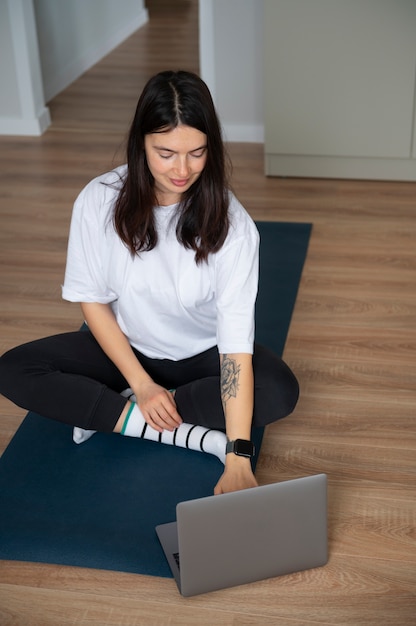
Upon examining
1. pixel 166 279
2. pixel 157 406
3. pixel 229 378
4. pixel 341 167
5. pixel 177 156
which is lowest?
pixel 341 167

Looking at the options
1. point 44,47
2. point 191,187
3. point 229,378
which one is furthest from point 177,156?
point 44,47

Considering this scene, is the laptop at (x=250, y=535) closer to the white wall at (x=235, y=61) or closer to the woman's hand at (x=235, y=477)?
the woman's hand at (x=235, y=477)

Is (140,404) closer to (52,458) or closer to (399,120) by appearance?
(52,458)

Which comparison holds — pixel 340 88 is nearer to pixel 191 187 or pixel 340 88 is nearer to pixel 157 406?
pixel 191 187

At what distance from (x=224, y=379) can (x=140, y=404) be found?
206 millimetres

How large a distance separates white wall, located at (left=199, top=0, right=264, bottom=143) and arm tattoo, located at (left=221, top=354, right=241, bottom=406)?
87.1 inches

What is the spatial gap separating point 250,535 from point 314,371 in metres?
0.79

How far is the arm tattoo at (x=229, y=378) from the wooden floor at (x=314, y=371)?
0.25 meters

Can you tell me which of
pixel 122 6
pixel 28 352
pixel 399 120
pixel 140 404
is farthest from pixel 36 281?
pixel 122 6

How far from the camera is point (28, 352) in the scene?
195cm

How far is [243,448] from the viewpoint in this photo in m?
1.70

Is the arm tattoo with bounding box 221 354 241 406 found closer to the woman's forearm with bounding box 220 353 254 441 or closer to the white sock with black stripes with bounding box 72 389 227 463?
the woman's forearm with bounding box 220 353 254 441

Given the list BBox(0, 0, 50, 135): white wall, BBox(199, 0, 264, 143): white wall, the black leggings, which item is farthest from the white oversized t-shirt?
BBox(0, 0, 50, 135): white wall

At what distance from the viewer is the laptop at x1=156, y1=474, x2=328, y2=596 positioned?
149cm
